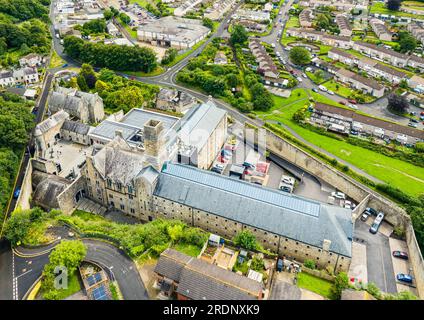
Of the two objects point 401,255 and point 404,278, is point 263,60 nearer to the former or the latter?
point 401,255

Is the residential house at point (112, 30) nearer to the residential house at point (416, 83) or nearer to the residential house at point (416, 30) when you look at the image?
the residential house at point (416, 83)

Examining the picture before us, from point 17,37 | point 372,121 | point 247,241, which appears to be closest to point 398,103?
point 372,121

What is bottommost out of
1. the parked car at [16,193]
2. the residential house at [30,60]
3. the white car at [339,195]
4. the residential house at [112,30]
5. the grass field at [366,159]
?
the white car at [339,195]

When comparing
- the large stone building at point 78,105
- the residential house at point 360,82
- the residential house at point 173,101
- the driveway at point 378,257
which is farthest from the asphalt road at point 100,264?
the residential house at point 360,82

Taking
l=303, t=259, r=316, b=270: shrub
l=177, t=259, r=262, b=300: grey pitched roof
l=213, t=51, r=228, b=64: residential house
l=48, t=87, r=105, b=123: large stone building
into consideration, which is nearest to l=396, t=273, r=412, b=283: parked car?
l=303, t=259, r=316, b=270: shrub

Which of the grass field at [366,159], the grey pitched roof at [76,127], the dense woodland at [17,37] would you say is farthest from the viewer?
the dense woodland at [17,37]

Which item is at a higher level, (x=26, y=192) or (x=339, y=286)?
(x=339, y=286)
